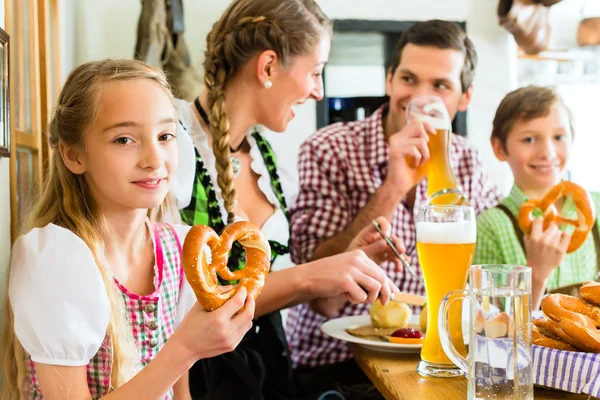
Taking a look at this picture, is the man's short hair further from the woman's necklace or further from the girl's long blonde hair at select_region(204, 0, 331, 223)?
the woman's necklace

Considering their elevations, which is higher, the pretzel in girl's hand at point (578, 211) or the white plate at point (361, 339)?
the pretzel in girl's hand at point (578, 211)

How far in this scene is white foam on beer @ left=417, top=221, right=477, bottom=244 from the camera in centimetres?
115

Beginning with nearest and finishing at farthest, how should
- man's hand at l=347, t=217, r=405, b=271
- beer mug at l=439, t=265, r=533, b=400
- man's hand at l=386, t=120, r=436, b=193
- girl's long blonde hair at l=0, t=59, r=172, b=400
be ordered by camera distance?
beer mug at l=439, t=265, r=533, b=400
girl's long blonde hair at l=0, t=59, r=172, b=400
man's hand at l=347, t=217, r=405, b=271
man's hand at l=386, t=120, r=436, b=193

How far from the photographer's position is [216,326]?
95 centimetres

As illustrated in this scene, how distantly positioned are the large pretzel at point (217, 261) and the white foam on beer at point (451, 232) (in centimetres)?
29

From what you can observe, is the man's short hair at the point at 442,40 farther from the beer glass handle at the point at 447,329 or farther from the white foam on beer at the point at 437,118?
the beer glass handle at the point at 447,329

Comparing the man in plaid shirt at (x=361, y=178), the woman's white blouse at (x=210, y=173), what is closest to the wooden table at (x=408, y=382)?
the woman's white blouse at (x=210, y=173)

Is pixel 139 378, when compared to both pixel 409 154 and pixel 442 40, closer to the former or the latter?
pixel 409 154

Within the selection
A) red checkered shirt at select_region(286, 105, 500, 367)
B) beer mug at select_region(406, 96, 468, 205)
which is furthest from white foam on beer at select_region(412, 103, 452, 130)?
red checkered shirt at select_region(286, 105, 500, 367)

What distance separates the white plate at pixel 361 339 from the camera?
124cm

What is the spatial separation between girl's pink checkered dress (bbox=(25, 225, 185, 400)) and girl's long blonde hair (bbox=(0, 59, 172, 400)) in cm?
2

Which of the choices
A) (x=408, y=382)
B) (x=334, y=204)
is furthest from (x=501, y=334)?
(x=334, y=204)

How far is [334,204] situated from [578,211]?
0.71 m

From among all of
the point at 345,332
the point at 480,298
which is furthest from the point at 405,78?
the point at 480,298
